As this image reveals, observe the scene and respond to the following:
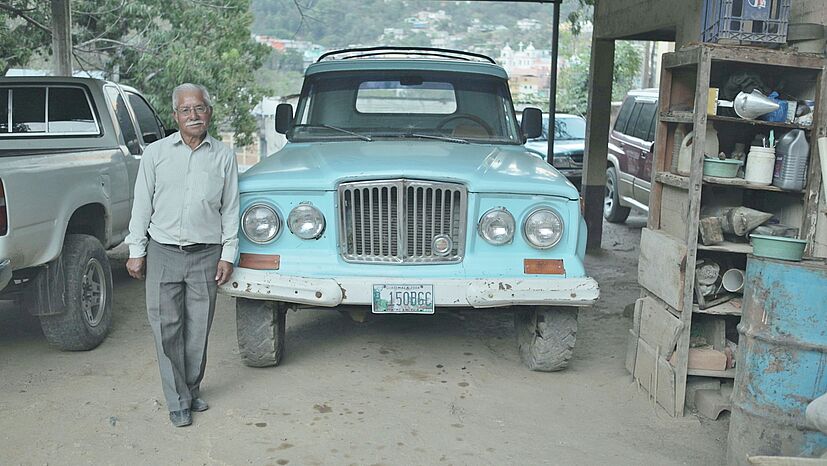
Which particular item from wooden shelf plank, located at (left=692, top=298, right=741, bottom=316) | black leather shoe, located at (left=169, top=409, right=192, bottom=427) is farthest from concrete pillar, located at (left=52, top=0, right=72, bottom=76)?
wooden shelf plank, located at (left=692, top=298, right=741, bottom=316)

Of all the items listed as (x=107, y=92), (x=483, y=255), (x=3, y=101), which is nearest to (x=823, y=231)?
(x=483, y=255)

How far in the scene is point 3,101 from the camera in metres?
6.51

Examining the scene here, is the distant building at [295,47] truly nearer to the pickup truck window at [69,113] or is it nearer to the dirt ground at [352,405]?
the pickup truck window at [69,113]

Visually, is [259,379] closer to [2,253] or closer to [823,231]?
[2,253]

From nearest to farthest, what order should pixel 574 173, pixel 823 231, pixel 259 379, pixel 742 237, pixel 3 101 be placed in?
pixel 823 231, pixel 742 237, pixel 259 379, pixel 3 101, pixel 574 173

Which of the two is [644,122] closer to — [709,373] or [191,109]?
[709,373]

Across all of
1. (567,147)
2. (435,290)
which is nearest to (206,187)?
(435,290)

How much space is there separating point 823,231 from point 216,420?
3329 millimetres

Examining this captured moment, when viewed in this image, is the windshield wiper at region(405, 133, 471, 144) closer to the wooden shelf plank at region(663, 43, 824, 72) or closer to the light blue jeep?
the light blue jeep

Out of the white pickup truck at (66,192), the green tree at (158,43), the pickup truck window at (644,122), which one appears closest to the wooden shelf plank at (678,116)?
the white pickup truck at (66,192)

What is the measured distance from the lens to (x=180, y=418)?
169 inches

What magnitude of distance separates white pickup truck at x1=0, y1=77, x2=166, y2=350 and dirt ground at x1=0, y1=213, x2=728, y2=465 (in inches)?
15.9

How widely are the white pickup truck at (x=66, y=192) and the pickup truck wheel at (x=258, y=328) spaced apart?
3.86ft

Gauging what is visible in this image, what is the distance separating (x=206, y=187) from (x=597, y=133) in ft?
21.9
